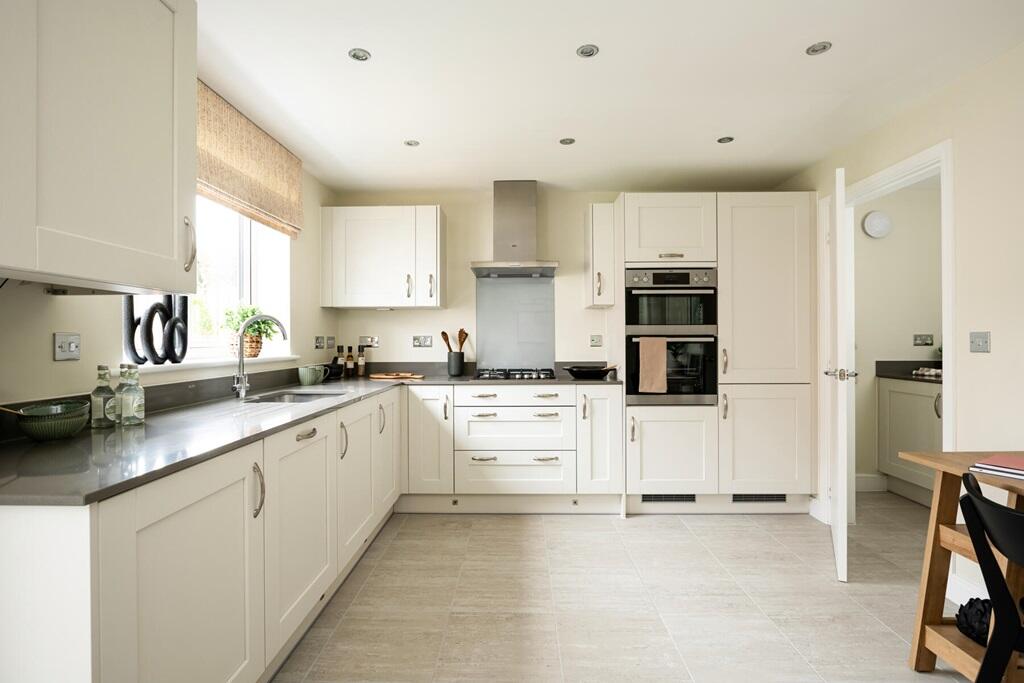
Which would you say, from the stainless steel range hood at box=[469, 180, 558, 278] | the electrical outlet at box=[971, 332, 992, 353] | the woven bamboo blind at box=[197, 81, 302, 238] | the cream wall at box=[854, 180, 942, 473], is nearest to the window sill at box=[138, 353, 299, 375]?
the woven bamboo blind at box=[197, 81, 302, 238]

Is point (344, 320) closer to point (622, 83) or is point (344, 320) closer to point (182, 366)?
point (182, 366)

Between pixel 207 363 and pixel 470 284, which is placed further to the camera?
pixel 470 284

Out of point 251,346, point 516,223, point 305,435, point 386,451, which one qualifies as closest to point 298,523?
point 305,435

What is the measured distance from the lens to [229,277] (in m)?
2.87

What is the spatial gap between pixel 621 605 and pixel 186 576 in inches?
69.8

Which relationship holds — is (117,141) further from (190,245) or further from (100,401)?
(100,401)

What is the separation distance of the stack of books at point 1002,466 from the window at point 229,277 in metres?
3.10

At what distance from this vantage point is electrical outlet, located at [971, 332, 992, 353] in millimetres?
2139

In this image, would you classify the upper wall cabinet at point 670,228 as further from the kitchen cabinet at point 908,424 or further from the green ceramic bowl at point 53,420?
the green ceramic bowl at point 53,420

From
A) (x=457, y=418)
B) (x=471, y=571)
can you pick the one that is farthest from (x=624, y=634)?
(x=457, y=418)

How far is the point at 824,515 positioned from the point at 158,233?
3874 mm

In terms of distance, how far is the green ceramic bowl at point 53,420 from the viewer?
135 cm

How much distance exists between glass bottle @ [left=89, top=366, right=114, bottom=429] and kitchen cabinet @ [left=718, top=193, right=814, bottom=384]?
3.30 meters

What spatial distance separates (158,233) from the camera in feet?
4.66
